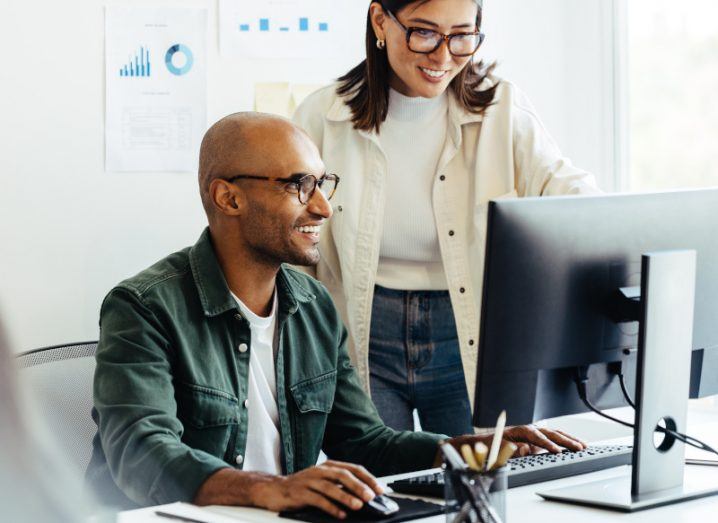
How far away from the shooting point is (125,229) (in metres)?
2.68

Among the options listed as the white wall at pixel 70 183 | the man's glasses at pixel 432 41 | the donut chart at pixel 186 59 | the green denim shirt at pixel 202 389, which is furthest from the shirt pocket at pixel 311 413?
the donut chart at pixel 186 59

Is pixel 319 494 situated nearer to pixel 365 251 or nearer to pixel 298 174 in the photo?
pixel 298 174

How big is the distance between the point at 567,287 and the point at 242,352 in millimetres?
615

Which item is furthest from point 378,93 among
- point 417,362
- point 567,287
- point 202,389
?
point 567,287

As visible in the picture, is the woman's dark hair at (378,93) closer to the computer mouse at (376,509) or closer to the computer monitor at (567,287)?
the computer monitor at (567,287)

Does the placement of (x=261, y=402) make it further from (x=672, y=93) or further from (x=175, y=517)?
(x=672, y=93)

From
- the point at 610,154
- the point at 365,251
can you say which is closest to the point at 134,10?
the point at 365,251

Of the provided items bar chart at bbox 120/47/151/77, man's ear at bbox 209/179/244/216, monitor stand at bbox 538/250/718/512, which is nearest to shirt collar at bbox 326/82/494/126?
man's ear at bbox 209/179/244/216

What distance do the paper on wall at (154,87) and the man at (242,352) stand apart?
891 mm

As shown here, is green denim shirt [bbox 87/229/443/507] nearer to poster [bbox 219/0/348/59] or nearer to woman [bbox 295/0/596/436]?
woman [bbox 295/0/596/436]

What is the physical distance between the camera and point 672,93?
2789mm

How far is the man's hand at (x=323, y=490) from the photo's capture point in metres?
1.30

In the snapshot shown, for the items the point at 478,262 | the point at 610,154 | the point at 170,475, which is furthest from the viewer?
the point at 610,154

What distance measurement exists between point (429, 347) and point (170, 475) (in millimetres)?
828
